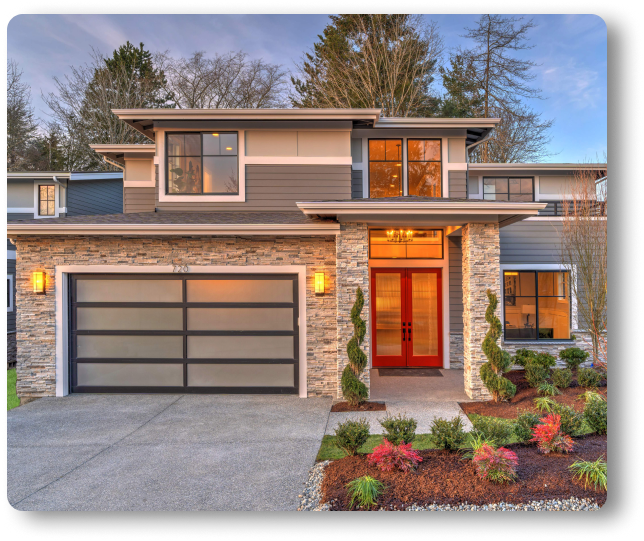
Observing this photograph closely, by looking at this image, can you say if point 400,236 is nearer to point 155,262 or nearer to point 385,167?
point 385,167

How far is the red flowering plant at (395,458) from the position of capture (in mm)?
3658

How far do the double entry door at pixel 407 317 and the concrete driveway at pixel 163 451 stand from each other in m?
2.41

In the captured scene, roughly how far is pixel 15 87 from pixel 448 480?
61.6 feet

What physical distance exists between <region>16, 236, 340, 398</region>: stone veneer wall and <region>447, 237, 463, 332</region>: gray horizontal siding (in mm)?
3037

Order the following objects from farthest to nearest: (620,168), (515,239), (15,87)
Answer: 1. (15,87)
2. (515,239)
3. (620,168)

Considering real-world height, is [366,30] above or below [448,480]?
above

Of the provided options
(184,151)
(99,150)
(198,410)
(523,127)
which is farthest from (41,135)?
(523,127)

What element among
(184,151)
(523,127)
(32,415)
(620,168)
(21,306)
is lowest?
(32,415)

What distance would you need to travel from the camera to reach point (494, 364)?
20.2ft

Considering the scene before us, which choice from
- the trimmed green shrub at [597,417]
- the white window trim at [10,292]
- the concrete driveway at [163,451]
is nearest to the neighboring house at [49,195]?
the white window trim at [10,292]

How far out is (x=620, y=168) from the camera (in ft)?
8.79

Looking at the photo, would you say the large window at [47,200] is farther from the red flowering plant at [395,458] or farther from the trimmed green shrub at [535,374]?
the trimmed green shrub at [535,374]

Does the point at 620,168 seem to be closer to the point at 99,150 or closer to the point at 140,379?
the point at 140,379

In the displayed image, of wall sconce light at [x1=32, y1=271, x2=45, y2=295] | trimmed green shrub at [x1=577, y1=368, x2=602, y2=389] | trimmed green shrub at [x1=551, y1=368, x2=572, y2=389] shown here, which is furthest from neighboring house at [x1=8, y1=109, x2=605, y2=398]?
trimmed green shrub at [x1=577, y1=368, x2=602, y2=389]
